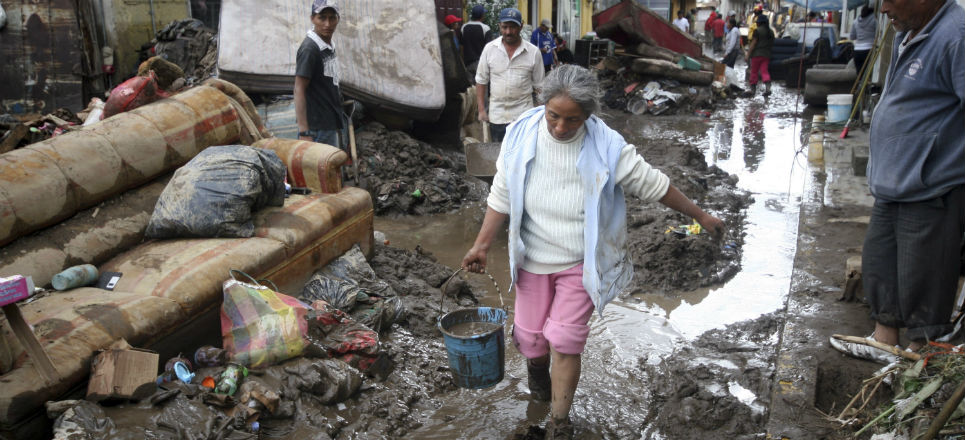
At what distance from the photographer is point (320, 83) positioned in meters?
5.80

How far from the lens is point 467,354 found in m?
3.20

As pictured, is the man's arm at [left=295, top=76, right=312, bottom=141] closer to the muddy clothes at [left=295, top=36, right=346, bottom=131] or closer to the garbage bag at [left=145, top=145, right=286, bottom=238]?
the muddy clothes at [left=295, top=36, right=346, bottom=131]

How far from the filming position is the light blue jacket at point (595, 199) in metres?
2.93

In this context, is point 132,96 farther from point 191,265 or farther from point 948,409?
point 948,409

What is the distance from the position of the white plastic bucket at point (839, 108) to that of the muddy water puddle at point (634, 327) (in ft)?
5.90

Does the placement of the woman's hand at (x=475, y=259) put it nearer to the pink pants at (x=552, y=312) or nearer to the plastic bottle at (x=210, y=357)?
the pink pants at (x=552, y=312)


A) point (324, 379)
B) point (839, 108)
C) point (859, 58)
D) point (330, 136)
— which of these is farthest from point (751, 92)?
point (324, 379)

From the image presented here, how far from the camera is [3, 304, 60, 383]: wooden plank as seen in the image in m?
2.67

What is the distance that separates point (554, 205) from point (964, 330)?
2111 millimetres

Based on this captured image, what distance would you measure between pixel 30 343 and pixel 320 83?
3.46 metres

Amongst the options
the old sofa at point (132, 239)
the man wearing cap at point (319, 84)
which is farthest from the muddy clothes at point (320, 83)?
the old sofa at point (132, 239)

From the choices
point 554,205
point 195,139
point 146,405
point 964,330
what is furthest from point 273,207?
point 964,330

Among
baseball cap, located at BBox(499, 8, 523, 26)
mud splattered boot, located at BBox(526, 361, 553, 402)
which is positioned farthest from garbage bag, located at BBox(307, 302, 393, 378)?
baseball cap, located at BBox(499, 8, 523, 26)

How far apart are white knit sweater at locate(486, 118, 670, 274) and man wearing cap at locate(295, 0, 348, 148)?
9.83ft
